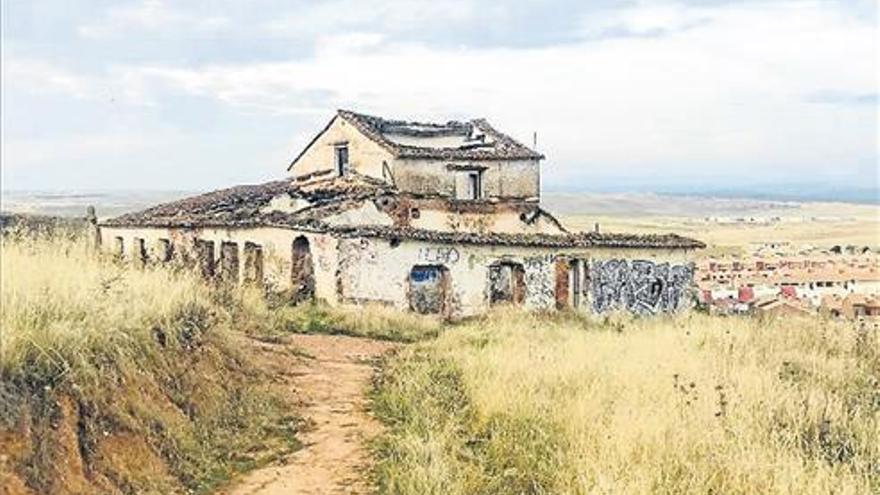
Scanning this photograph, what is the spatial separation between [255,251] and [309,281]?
2390mm

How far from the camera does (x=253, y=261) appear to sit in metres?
28.4

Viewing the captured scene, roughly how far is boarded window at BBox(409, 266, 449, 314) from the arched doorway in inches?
106

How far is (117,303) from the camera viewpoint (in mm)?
9414

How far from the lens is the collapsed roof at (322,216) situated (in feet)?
87.0

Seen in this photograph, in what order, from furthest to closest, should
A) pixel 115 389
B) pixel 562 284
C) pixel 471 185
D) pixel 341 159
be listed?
pixel 341 159 < pixel 471 185 < pixel 562 284 < pixel 115 389

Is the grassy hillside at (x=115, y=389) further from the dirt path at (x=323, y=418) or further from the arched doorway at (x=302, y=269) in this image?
the arched doorway at (x=302, y=269)

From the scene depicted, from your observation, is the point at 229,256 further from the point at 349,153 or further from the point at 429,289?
the point at 349,153

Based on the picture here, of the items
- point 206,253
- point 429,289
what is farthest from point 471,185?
point 206,253

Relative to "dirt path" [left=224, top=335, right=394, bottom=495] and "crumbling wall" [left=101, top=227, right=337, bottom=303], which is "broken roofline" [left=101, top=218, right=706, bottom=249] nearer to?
"crumbling wall" [left=101, top=227, right=337, bottom=303]

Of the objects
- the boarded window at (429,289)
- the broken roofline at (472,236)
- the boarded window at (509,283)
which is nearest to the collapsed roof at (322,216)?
the broken roofline at (472,236)

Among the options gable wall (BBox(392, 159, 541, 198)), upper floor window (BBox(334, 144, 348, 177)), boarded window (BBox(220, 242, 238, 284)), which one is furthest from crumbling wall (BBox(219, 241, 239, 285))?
upper floor window (BBox(334, 144, 348, 177))

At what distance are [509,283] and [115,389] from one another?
1965 centimetres

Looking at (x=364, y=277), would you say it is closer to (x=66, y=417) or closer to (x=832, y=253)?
(x=66, y=417)

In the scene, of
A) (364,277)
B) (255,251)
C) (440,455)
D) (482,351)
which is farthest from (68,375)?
(255,251)
